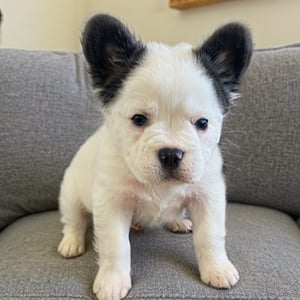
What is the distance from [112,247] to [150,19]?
1749mm

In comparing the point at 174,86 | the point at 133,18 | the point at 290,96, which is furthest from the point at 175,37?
the point at 174,86

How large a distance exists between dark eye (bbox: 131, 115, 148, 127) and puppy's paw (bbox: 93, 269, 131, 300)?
1.06 ft

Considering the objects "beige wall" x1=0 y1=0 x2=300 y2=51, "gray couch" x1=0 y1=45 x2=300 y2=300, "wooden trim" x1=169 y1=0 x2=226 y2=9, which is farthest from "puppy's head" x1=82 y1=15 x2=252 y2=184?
"wooden trim" x1=169 y1=0 x2=226 y2=9

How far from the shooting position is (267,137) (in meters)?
1.52

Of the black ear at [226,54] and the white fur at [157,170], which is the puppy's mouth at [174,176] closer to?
the white fur at [157,170]

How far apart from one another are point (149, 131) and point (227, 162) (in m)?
0.72

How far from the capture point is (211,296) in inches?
37.3

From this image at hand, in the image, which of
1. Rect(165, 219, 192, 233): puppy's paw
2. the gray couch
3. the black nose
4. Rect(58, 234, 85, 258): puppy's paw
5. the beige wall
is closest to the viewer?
the black nose

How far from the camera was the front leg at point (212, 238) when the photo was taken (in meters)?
0.98

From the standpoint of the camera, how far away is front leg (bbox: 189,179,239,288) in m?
0.98

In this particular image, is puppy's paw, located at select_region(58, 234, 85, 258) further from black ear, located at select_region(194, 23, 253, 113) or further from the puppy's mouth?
black ear, located at select_region(194, 23, 253, 113)

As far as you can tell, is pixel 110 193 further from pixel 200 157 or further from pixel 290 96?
pixel 290 96

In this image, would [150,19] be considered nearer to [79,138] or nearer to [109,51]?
[79,138]

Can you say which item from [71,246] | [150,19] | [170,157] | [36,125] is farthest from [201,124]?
[150,19]
